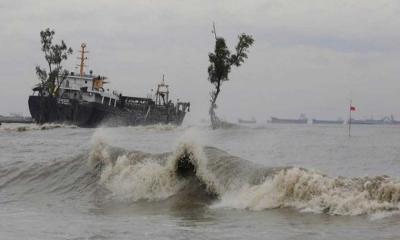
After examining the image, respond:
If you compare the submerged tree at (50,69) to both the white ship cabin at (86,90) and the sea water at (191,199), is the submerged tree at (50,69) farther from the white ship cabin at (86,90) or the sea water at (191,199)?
the sea water at (191,199)

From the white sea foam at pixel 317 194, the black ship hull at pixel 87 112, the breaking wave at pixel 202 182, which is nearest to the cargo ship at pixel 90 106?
the black ship hull at pixel 87 112

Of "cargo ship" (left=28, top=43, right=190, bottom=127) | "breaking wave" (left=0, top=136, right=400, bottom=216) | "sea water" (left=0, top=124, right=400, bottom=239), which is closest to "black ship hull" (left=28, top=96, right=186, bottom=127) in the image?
"cargo ship" (left=28, top=43, right=190, bottom=127)

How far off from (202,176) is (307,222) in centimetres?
498

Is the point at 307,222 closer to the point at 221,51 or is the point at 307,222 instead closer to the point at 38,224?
the point at 38,224

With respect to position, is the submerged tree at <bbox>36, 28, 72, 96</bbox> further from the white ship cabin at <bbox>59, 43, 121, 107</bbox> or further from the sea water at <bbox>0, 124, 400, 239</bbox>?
the sea water at <bbox>0, 124, 400, 239</bbox>

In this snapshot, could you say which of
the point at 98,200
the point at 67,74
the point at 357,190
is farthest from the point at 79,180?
the point at 67,74

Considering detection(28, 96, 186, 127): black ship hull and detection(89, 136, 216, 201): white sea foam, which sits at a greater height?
detection(28, 96, 186, 127): black ship hull

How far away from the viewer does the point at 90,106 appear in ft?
220

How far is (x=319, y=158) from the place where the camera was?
25750 mm

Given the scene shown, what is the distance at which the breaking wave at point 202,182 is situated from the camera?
11.5m

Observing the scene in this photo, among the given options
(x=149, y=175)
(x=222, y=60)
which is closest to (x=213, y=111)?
(x=222, y=60)

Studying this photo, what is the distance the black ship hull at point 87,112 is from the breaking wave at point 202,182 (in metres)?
45.0

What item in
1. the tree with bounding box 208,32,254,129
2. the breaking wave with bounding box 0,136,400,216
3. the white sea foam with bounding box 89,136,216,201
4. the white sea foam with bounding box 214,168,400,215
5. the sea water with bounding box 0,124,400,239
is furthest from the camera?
the tree with bounding box 208,32,254,129

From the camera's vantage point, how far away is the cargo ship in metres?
67.6
